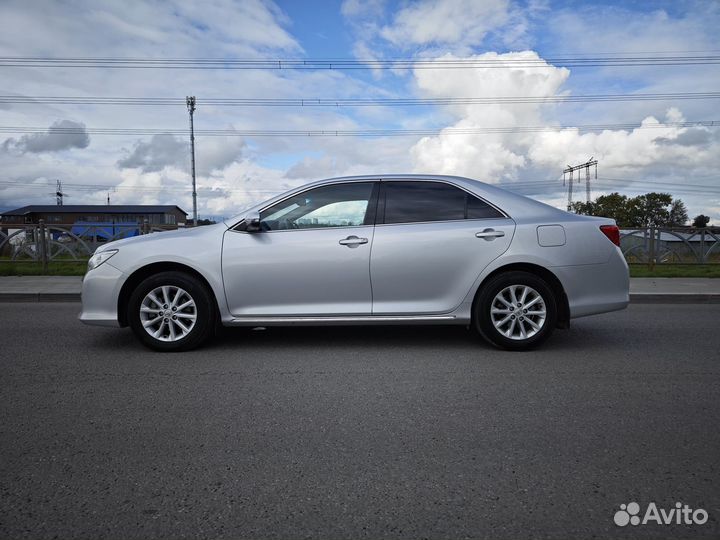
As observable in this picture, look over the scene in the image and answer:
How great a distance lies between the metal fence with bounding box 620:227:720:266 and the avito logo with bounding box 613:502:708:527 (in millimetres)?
12970

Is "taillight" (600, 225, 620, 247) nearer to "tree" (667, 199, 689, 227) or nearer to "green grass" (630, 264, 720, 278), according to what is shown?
"green grass" (630, 264, 720, 278)

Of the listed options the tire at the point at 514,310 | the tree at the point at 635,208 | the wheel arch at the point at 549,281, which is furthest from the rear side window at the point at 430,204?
the tree at the point at 635,208

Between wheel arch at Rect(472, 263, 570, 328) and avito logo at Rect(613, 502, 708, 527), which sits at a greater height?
wheel arch at Rect(472, 263, 570, 328)

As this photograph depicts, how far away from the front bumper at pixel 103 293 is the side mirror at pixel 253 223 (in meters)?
1.30

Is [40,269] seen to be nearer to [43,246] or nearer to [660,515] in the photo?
[43,246]

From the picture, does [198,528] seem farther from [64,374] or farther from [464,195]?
[464,195]

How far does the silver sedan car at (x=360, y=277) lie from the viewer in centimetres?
503

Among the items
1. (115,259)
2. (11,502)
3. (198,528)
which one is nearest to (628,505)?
(198,528)

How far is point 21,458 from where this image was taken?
2.74 metres

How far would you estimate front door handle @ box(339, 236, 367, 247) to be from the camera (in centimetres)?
505

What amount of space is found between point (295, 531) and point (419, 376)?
232 centimetres

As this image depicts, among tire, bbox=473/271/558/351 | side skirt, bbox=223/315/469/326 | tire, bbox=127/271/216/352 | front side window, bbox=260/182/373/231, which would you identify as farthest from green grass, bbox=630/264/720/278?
tire, bbox=127/271/216/352

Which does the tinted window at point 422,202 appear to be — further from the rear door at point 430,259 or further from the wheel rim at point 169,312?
the wheel rim at point 169,312

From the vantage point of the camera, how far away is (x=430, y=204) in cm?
528
